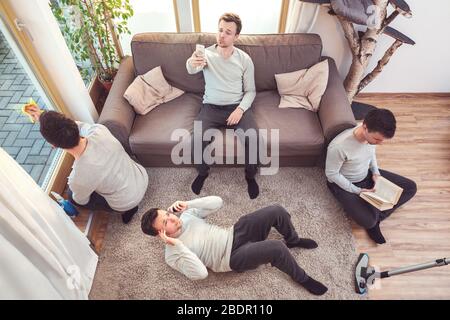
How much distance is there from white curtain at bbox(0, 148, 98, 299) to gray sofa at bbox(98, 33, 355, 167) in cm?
79

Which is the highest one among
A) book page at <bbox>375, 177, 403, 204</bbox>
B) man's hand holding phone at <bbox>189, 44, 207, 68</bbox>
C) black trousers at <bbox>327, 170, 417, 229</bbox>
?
man's hand holding phone at <bbox>189, 44, 207, 68</bbox>

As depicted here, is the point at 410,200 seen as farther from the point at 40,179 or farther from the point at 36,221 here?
the point at 40,179

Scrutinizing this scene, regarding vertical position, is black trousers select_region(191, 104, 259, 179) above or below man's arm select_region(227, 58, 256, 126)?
below

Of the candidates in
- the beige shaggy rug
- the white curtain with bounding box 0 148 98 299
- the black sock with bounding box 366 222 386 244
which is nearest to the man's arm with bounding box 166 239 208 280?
the beige shaggy rug

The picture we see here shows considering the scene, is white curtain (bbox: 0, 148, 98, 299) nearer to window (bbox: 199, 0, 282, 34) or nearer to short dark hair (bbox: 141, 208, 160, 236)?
short dark hair (bbox: 141, 208, 160, 236)

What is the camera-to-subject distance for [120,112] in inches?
96.7

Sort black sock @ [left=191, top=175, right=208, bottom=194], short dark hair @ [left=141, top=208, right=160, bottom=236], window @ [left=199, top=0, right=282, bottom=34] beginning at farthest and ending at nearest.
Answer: window @ [left=199, top=0, right=282, bottom=34] < black sock @ [left=191, top=175, right=208, bottom=194] < short dark hair @ [left=141, top=208, right=160, bottom=236]

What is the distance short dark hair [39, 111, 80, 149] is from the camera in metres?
1.79

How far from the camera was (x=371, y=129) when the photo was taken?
1958mm

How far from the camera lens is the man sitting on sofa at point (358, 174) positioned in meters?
2.13

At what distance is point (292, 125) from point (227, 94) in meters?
0.58

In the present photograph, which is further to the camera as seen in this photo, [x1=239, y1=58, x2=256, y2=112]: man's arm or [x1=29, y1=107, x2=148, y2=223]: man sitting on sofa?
[x1=239, y1=58, x2=256, y2=112]: man's arm

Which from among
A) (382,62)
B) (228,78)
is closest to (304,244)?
(228,78)

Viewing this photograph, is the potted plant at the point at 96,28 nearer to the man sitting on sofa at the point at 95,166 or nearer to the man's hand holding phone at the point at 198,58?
the man's hand holding phone at the point at 198,58
